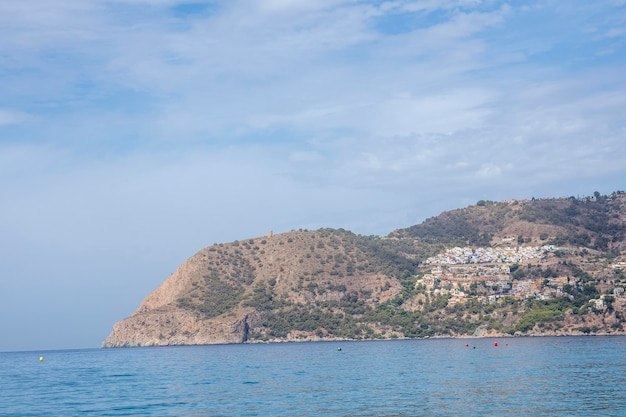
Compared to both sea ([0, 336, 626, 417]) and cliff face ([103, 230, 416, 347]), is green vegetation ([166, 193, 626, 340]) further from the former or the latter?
sea ([0, 336, 626, 417])

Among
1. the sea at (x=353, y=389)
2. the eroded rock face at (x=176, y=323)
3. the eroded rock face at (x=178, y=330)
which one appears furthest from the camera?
the eroded rock face at (x=176, y=323)

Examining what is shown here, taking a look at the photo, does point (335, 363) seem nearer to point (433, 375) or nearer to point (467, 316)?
point (433, 375)

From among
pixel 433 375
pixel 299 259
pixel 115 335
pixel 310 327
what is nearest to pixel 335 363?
pixel 433 375

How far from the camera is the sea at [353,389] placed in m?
42.2

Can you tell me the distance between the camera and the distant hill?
459 ft

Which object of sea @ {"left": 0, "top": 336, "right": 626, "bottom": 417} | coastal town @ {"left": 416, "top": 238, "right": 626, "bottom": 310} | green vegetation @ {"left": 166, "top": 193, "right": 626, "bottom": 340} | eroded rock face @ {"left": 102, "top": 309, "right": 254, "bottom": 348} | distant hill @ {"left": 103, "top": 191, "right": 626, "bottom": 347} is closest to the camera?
sea @ {"left": 0, "top": 336, "right": 626, "bottom": 417}

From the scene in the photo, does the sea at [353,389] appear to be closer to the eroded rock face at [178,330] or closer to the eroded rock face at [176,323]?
the eroded rock face at [178,330]

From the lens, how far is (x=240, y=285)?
17412 centimetres

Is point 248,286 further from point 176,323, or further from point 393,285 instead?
point 393,285

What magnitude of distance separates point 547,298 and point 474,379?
89.4 m

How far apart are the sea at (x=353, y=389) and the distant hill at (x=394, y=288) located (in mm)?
57994

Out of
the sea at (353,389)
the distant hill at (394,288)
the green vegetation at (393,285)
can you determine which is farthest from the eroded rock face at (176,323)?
the sea at (353,389)

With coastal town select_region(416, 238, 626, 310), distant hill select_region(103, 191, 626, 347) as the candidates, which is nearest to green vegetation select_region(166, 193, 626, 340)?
distant hill select_region(103, 191, 626, 347)

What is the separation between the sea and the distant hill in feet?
190
